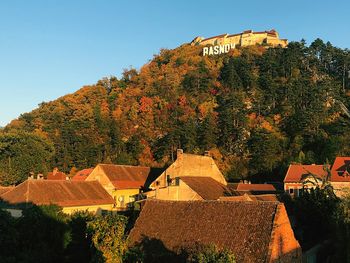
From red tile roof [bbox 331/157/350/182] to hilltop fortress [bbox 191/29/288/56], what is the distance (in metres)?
68.7

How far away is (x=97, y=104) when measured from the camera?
9075 cm

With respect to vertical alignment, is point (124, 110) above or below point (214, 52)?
below

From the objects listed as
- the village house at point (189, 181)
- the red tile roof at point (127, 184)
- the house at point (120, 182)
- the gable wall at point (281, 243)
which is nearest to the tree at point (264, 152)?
the village house at point (189, 181)

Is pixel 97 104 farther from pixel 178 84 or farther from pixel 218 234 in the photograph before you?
pixel 218 234

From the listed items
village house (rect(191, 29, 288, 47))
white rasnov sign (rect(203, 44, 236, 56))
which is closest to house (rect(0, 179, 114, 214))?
white rasnov sign (rect(203, 44, 236, 56))

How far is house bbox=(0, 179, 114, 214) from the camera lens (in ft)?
116

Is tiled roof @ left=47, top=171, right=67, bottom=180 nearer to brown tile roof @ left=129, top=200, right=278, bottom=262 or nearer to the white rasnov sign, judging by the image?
brown tile roof @ left=129, top=200, right=278, bottom=262

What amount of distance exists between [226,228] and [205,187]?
16.5m

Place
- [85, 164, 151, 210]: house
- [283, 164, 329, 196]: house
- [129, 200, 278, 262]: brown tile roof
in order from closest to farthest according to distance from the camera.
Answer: [129, 200, 278, 262]: brown tile roof → [85, 164, 151, 210]: house → [283, 164, 329, 196]: house

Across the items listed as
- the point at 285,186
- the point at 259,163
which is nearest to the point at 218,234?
the point at 285,186

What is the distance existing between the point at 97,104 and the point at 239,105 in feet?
108

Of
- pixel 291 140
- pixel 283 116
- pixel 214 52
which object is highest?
pixel 214 52

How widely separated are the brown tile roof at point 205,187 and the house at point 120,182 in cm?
1032

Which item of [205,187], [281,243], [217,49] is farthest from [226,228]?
[217,49]
